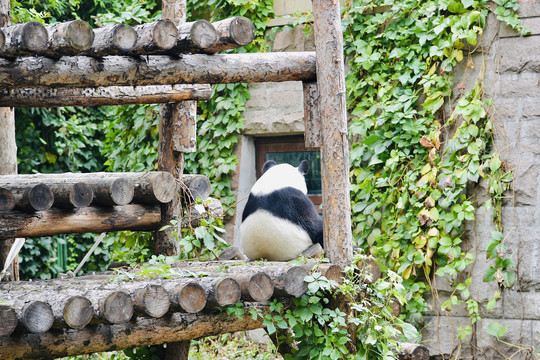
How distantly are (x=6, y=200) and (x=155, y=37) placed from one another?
127cm

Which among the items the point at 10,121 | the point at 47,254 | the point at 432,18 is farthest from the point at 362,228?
the point at 47,254

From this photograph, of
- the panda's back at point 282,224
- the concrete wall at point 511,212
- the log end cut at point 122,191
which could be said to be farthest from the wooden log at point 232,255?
the concrete wall at point 511,212

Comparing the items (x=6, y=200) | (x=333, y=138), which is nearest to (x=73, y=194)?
(x=6, y=200)

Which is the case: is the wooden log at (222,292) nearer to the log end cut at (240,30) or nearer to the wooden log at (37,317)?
the wooden log at (37,317)

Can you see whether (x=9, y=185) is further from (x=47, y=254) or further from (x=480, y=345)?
(x=47, y=254)

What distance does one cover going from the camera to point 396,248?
5.18 metres

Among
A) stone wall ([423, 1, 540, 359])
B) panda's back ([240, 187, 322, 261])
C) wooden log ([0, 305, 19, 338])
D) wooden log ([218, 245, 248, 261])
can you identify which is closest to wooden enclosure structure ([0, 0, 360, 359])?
wooden log ([0, 305, 19, 338])

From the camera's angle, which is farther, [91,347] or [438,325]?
[438,325]

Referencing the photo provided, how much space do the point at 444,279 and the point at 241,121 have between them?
223 cm

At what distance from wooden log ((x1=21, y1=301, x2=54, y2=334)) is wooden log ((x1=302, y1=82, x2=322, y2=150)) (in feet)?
5.13

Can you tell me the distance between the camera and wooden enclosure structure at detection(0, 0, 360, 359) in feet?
9.59

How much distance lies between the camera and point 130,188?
4.06m

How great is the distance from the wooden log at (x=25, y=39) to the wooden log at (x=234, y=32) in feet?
2.53

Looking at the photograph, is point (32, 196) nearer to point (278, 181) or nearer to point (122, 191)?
point (122, 191)
